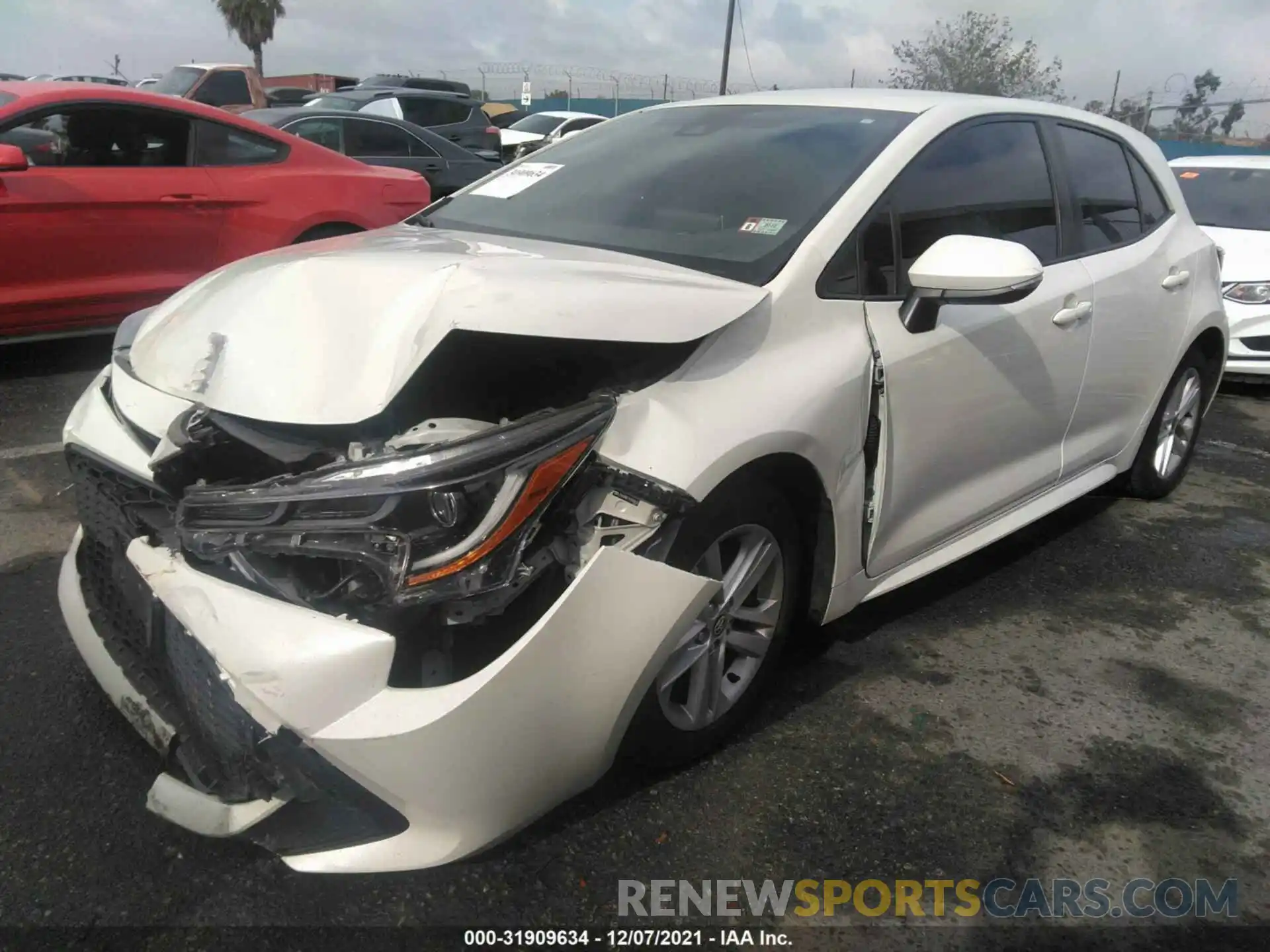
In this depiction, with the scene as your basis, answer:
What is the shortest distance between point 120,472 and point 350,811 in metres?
0.88

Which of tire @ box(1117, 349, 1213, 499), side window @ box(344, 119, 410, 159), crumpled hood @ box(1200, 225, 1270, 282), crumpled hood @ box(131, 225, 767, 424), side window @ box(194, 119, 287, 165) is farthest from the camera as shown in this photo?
side window @ box(344, 119, 410, 159)

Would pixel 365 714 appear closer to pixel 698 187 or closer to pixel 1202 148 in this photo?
pixel 698 187

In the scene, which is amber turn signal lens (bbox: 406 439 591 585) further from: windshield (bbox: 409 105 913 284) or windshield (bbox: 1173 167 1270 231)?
windshield (bbox: 1173 167 1270 231)

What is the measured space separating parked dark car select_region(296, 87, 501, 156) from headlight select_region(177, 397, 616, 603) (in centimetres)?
1053

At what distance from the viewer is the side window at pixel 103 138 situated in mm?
5125

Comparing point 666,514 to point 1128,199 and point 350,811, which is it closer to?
point 350,811

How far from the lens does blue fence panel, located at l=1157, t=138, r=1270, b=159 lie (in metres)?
25.0

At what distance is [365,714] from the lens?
173 cm

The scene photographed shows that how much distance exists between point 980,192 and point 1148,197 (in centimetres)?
131

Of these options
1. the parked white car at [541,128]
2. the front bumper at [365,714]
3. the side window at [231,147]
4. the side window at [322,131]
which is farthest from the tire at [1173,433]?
the parked white car at [541,128]

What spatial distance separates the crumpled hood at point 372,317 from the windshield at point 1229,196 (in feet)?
21.9

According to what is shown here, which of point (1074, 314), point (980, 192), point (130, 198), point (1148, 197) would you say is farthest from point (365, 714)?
point (130, 198)

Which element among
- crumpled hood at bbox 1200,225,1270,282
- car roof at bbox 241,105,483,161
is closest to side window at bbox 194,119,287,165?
car roof at bbox 241,105,483,161

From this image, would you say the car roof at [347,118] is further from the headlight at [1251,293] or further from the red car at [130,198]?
the headlight at [1251,293]
